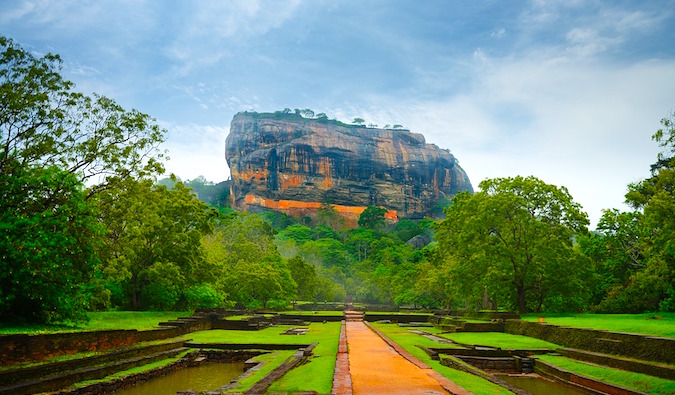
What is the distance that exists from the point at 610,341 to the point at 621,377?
2888 mm

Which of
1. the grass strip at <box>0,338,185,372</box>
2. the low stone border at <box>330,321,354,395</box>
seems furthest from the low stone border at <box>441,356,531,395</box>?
the grass strip at <box>0,338,185,372</box>

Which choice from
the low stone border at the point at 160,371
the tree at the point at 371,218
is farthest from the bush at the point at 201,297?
the tree at the point at 371,218

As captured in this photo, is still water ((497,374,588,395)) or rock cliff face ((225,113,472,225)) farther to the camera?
rock cliff face ((225,113,472,225))

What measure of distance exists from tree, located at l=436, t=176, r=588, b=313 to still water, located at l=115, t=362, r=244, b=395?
1901 cm

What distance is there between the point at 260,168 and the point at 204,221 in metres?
116

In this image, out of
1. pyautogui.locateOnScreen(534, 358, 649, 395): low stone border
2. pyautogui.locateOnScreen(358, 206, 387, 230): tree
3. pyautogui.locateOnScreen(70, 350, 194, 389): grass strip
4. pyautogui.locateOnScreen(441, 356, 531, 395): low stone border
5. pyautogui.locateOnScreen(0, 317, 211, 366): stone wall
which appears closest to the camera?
pyautogui.locateOnScreen(441, 356, 531, 395): low stone border

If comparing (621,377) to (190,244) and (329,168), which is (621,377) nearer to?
(190,244)

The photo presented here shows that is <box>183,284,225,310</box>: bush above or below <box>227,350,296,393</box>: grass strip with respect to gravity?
above

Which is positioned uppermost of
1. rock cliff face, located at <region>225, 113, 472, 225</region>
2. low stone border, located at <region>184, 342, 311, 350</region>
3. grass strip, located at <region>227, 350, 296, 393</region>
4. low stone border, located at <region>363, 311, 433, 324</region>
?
rock cliff face, located at <region>225, 113, 472, 225</region>

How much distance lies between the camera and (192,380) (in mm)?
14398

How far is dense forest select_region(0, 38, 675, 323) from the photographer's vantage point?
51.3ft

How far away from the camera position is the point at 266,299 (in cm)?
4562

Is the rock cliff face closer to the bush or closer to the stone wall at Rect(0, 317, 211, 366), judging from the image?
the bush

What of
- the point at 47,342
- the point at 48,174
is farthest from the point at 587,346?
the point at 48,174
